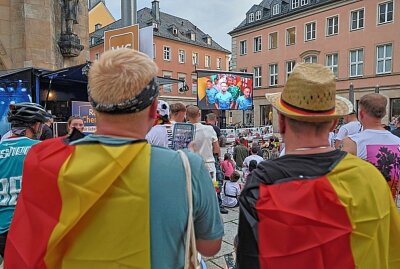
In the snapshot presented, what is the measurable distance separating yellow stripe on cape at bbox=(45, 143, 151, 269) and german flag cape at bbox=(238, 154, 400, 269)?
17.3 inches

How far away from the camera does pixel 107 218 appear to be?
3.78 feet

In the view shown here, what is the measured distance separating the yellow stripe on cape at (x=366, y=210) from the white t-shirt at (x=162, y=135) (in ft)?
9.72

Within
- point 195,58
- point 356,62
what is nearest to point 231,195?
point 356,62

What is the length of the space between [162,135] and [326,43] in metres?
31.0

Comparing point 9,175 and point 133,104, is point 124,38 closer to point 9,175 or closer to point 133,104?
point 9,175

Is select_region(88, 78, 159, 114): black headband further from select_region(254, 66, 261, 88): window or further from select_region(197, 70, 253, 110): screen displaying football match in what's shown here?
select_region(254, 66, 261, 88): window

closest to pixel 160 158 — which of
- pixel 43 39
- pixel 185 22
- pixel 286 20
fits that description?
pixel 43 39

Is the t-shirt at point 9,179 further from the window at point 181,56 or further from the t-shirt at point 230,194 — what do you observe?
the window at point 181,56

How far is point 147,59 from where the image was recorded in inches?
49.5

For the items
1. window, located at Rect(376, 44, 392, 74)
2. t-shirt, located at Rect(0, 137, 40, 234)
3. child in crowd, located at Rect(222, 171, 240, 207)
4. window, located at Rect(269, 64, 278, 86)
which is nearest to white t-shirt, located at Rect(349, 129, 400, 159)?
t-shirt, located at Rect(0, 137, 40, 234)

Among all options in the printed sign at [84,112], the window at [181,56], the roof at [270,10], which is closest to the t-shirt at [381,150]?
the printed sign at [84,112]

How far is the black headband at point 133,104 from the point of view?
46.8 inches

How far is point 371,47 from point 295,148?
1224 inches

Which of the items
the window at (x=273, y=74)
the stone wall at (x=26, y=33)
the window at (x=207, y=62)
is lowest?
the stone wall at (x=26, y=33)
